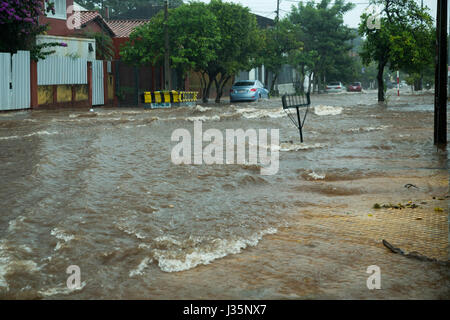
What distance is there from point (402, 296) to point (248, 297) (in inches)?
40.1

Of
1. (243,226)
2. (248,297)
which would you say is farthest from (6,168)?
(248,297)

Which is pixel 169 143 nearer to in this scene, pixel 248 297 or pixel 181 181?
pixel 181 181

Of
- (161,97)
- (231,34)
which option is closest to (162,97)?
(161,97)

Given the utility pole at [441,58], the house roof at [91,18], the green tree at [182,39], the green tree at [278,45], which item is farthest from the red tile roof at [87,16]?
the utility pole at [441,58]

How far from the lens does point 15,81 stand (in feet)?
70.4

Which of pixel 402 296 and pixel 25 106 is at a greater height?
pixel 25 106

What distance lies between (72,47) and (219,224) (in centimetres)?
2227

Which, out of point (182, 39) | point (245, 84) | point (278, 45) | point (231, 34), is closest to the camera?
point (182, 39)

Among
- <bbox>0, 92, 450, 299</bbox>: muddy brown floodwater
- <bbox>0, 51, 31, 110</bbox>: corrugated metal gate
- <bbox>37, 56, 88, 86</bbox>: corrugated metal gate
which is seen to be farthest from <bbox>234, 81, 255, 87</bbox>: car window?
<bbox>0, 92, 450, 299</bbox>: muddy brown floodwater

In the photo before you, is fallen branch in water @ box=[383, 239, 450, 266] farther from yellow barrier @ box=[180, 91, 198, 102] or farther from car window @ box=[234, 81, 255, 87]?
car window @ box=[234, 81, 255, 87]

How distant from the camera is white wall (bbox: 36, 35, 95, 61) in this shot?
79.8ft

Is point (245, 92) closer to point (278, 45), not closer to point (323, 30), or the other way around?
point (278, 45)

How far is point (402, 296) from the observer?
403cm

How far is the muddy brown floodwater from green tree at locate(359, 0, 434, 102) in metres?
17.4
